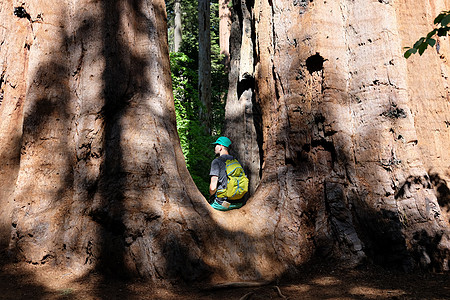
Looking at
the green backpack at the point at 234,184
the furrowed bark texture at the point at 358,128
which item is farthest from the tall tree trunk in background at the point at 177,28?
the green backpack at the point at 234,184

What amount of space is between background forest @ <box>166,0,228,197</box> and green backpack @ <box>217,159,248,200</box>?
16.1 feet

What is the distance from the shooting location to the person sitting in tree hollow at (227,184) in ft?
17.2

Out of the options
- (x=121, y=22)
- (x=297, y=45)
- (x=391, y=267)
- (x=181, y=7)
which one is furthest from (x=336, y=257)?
(x=181, y=7)

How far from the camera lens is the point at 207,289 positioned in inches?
130

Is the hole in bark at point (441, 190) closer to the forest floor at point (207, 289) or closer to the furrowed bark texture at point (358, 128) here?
the furrowed bark texture at point (358, 128)

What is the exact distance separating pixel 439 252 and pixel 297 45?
3047mm

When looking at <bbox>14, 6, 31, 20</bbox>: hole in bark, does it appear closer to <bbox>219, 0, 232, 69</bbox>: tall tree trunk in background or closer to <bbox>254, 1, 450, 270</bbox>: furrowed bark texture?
<bbox>254, 1, 450, 270</bbox>: furrowed bark texture

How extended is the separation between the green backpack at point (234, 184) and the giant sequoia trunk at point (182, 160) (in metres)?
0.63

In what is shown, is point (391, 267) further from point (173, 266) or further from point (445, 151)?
point (173, 266)

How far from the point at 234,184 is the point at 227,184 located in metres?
0.11

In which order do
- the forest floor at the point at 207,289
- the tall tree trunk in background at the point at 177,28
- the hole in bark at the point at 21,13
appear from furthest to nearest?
1. the tall tree trunk in background at the point at 177,28
2. the hole in bark at the point at 21,13
3. the forest floor at the point at 207,289

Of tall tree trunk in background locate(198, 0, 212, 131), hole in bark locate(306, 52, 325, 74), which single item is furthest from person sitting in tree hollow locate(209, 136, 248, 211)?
A: tall tree trunk in background locate(198, 0, 212, 131)

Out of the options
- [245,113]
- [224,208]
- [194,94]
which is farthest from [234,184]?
[194,94]

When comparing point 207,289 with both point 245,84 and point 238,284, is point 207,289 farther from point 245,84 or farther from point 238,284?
point 245,84
